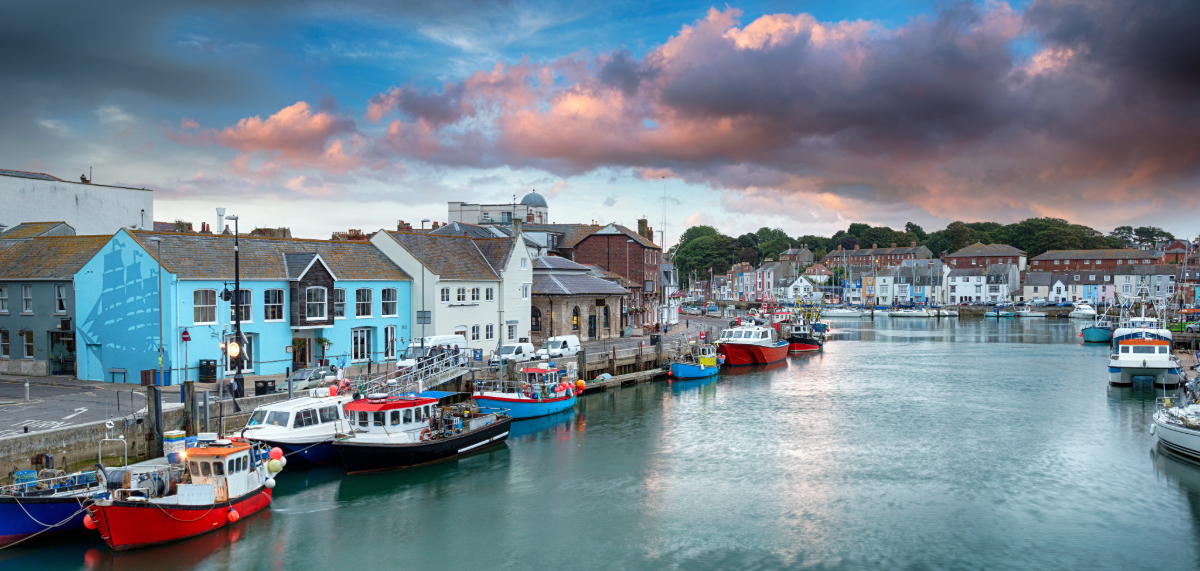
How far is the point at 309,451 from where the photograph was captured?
84.2 feet

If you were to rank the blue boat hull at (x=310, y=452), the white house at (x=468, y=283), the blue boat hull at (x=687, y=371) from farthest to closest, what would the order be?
the blue boat hull at (x=687, y=371)
the white house at (x=468, y=283)
the blue boat hull at (x=310, y=452)

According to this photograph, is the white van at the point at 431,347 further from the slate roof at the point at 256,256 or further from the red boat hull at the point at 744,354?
the red boat hull at the point at 744,354

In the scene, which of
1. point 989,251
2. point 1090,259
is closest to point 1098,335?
point 989,251

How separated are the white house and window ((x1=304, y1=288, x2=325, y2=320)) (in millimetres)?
4764

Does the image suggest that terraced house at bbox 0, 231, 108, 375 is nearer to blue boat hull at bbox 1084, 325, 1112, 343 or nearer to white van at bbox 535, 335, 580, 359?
white van at bbox 535, 335, 580, 359

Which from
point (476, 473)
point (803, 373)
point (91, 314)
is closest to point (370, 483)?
point (476, 473)

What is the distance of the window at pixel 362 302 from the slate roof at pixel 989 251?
502ft

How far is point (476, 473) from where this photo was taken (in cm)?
2720

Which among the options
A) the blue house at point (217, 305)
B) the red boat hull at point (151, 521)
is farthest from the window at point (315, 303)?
the red boat hull at point (151, 521)

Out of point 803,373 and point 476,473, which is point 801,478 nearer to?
point 476,473

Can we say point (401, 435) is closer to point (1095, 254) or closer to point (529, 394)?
point (529, 394)

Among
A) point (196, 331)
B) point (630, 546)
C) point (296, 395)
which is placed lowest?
point (630, 546)

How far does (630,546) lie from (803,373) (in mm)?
37944

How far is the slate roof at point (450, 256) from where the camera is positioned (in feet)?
145
